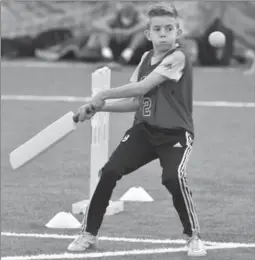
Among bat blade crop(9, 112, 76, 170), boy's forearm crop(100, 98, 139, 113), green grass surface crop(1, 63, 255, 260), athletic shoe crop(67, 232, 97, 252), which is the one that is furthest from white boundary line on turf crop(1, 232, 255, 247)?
bat blade crop(9, 112, 76, 170)

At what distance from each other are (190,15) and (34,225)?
1657 centimetres

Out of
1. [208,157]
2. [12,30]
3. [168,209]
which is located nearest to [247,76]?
[12,30]

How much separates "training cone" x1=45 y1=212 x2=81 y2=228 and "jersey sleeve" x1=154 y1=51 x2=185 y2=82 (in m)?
1.61

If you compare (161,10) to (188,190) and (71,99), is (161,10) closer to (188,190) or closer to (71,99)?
(188,190)

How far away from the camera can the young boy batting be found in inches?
259

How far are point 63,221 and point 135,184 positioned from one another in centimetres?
207

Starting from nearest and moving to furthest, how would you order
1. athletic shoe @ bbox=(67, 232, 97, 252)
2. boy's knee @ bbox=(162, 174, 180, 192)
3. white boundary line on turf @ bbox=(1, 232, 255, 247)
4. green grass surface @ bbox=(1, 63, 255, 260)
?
1. boy's knee @ bbox=(162, 174, 180, 192)
2. athletic shoe @ bbox=(67, 232, 97, 252)
3. white boundary line on turf @ bbox=(1, 232, 255, 247)
4. green grass surface @ bbox=(1, 63, 255, 260)

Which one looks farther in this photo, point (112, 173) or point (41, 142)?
point (112, 173)

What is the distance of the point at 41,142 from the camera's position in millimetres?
6031

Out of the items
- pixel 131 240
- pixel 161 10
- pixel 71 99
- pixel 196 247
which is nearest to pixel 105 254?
pixel 131 240

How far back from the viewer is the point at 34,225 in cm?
775

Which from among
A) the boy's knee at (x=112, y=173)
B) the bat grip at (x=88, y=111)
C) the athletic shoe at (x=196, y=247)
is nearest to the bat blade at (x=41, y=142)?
the bat grip at (x=88, y=111)

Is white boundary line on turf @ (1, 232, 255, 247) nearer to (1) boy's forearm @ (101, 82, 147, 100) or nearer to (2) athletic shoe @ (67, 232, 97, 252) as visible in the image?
(2) athletic shoe @ (67, 232, 97, 252)

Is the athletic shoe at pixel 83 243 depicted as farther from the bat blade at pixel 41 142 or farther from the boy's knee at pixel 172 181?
the bat blade at pixel 41 142
